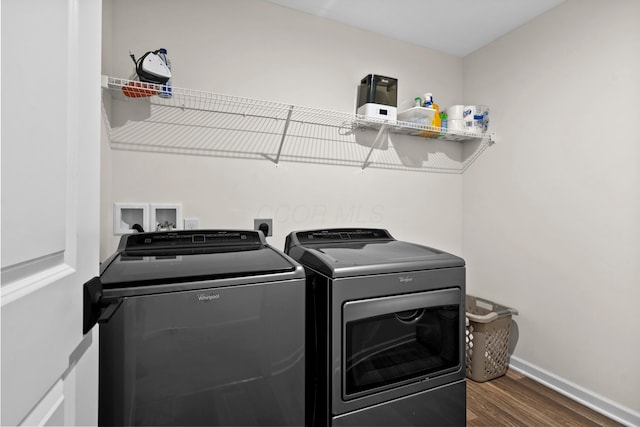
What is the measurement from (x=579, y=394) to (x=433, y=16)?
2.60 m

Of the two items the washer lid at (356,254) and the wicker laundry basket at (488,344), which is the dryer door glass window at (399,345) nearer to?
the washer lid at (356,254)

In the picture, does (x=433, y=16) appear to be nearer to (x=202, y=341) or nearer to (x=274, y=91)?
(x=274, y=91)

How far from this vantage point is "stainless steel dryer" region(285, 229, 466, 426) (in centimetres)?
118

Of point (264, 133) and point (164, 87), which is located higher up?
point (164, 87)

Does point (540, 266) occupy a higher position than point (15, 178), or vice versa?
point (15, 178)

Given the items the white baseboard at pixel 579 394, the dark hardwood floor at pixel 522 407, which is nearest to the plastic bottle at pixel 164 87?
the dark hardwood floor at pixel 522 407

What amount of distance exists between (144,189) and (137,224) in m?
0.20

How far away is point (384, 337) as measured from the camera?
128cm

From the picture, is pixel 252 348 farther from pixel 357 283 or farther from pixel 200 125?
pixel 200 125

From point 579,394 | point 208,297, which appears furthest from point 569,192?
point 208,297

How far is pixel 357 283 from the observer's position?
120 cm

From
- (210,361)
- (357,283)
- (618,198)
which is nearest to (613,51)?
(618,198)

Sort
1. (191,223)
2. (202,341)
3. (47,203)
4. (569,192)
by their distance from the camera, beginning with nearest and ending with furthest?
(47,203), (202,341), (191,223), (569,192)

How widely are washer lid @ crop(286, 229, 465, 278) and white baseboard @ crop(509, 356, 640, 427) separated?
132cm
